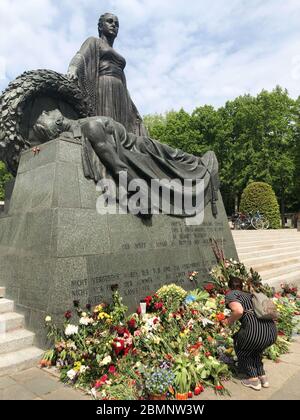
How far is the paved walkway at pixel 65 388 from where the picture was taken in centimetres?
338

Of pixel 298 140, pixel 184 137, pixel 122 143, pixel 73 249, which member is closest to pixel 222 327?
pixel 73 249

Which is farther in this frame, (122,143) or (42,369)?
(122,143)

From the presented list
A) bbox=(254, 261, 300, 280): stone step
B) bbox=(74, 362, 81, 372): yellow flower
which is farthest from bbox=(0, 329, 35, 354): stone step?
bbox=(254, 261, 300, 280): stone step

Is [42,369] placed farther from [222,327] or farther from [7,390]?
[222,327]

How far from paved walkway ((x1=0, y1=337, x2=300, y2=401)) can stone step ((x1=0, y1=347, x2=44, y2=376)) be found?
8cm

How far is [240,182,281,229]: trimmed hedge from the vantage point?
22.3m

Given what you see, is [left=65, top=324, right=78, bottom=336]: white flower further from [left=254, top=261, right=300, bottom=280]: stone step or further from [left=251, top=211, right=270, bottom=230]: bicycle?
[left=251, top=211, right=270, bottom=230]: bicycle

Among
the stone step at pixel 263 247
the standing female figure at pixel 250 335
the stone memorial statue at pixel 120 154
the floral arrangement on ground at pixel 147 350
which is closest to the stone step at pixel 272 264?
the stone step at pixel 263 247

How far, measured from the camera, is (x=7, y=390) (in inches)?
137

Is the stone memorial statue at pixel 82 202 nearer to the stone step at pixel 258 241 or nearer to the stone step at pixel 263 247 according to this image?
the stone step at pixel 263 247

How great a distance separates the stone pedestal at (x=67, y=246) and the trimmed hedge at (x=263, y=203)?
56.8 feet

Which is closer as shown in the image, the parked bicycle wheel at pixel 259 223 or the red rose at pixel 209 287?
the red rose at pixel 209 287
